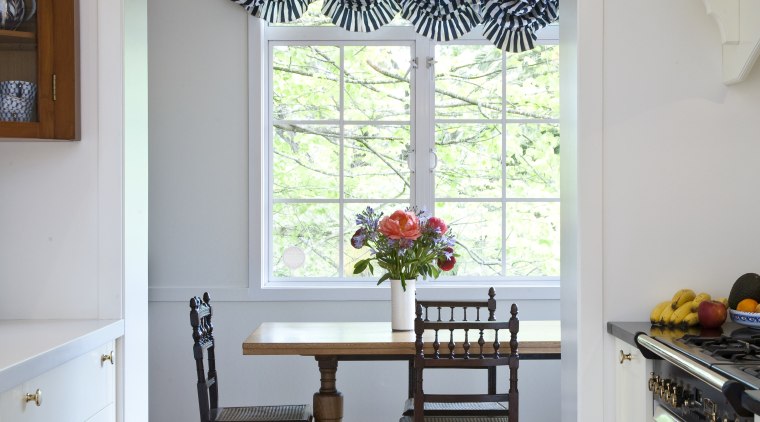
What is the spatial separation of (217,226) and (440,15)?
1416 mm

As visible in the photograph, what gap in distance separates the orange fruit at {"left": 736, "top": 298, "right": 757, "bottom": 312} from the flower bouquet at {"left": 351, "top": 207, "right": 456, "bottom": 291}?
1329mm

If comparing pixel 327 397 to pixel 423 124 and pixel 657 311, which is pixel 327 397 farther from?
pixel 423 124

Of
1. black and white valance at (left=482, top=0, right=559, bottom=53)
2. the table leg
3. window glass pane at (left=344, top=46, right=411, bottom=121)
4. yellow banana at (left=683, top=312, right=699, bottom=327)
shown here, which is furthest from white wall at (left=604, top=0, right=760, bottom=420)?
window glass pane at (left=344, top=46, right=411, bottom=121)

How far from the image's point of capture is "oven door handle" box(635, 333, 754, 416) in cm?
154

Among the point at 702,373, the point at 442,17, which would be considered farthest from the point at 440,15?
the point at 702,373

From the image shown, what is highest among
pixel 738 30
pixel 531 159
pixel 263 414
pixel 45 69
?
pixel 738 30

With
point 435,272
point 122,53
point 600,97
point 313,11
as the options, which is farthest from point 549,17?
point 122,53

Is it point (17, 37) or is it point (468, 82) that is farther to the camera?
point (468, 82)

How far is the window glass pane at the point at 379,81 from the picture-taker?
4.36m

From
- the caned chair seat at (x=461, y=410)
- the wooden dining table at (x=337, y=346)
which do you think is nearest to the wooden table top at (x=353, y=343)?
the wooden dining table at (x=337, y=346)

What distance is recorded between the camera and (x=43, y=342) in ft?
6.81

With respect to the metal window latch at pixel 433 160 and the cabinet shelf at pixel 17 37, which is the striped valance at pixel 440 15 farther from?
the cabinet shelf at pixel 17 37

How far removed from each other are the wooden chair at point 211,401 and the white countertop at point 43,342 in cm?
65

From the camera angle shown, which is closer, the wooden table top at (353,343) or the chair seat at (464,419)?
the chair seat at (464,419)
